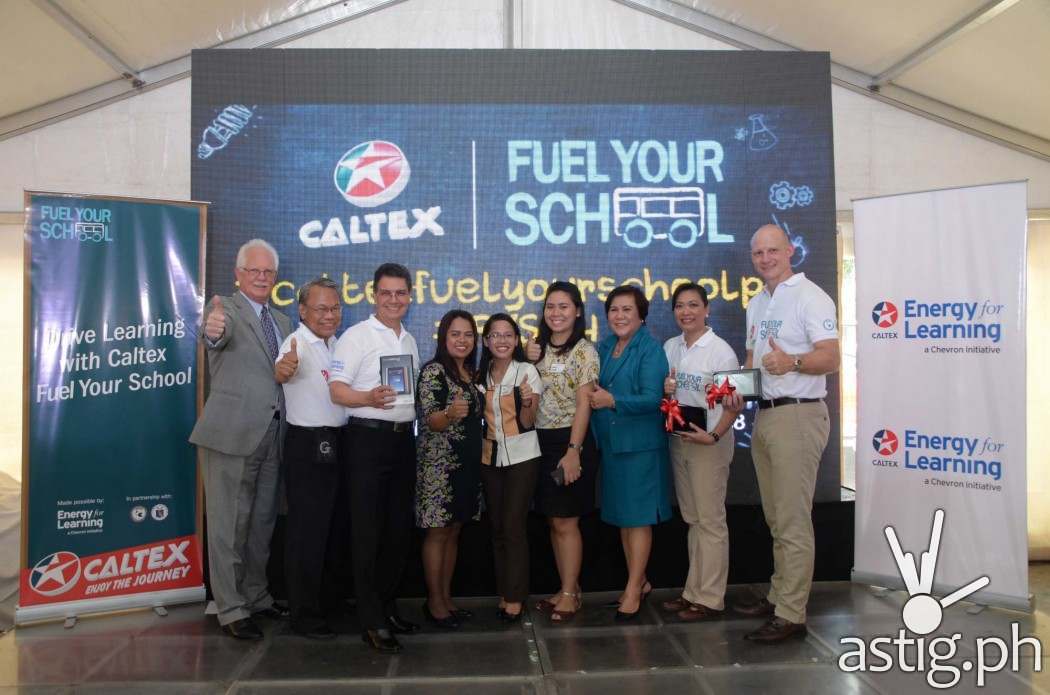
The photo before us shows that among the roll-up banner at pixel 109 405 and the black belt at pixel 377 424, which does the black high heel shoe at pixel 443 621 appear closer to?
the black belt at pixel 377 424

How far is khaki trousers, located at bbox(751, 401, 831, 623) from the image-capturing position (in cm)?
314

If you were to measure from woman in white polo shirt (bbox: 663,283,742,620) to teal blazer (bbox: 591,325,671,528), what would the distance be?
0.10m

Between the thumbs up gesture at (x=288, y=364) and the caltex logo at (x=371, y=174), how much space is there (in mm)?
1221

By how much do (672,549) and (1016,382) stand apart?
1.81m

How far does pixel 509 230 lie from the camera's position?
4.14 m

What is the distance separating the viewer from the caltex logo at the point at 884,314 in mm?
3848

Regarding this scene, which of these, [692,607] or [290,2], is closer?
Result: [692,607]

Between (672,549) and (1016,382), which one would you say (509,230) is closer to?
(672,549)

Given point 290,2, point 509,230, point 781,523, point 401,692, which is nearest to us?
point 401,692

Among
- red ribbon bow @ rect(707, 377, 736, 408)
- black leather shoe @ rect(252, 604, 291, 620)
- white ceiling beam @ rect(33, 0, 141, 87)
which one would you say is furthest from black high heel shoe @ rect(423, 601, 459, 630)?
white ceiling beam @ rect(33, 0, 141, 87)

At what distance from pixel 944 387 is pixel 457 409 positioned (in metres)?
2.41

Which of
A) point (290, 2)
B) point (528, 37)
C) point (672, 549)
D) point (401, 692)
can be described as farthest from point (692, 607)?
point (290, 2)

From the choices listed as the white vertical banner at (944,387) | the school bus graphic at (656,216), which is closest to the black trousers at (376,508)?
the school bus graphic at (656,216)

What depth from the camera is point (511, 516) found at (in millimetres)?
3309
